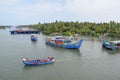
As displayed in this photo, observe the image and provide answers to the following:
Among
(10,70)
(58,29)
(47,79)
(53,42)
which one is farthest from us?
(58,29)

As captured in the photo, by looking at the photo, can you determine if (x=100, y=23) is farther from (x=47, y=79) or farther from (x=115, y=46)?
(x=47, y=79)

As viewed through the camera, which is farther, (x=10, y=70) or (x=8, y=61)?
(x=8, y=61)

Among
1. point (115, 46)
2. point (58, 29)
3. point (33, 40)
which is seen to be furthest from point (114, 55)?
point (58, 29)

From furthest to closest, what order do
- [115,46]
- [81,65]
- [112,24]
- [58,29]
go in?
[58,29] → [112,24] → [115,46] → [81,65]

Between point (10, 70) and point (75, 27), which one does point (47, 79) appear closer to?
point (10, 70)

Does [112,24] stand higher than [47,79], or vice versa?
[112,24]

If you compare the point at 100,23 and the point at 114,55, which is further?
the point at 100,23

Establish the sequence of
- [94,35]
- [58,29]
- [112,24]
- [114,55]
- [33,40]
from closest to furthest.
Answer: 1. [114,55]
2. [33,40]
3. [94,35]
4. [112,24]
5. [58,29]

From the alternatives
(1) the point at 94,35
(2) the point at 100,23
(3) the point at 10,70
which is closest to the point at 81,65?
(3) the point at 10,70

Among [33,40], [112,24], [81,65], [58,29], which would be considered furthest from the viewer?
[58,29]
